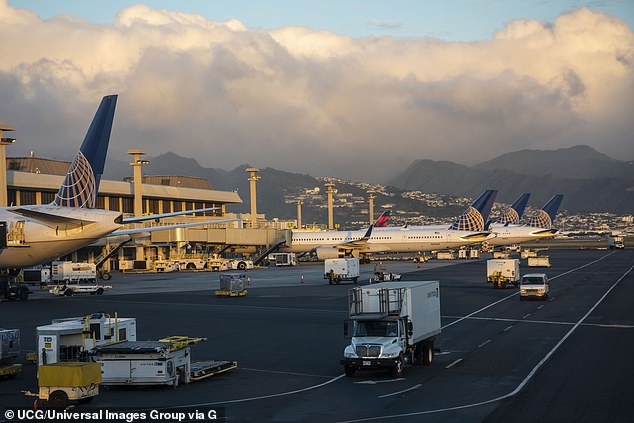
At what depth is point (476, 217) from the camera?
127812 mm

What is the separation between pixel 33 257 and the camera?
194 ft

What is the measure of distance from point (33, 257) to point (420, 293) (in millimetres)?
37172

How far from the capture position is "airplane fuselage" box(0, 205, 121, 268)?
54906 millimetres

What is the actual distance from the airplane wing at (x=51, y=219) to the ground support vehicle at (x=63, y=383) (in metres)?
28.6

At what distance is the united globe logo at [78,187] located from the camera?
57.5m

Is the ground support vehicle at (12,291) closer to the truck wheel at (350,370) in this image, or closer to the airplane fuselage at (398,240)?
the truck wheel at (350,370)

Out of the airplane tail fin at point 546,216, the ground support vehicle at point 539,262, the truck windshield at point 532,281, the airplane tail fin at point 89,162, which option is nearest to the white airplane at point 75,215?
the airplane tail fin at point 89,162

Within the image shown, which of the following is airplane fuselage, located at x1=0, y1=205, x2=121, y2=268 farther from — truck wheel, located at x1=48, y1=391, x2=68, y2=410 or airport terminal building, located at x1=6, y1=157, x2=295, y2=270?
airport terminal building, located at x1=6, y1=157, x2=295, y2=270

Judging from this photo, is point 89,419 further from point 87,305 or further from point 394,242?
point 394,242

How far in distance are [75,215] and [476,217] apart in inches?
3317

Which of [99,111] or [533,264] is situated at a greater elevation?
[99,111]

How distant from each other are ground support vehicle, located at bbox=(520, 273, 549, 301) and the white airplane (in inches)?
958

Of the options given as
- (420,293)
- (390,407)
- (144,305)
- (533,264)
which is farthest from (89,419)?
(533,264)

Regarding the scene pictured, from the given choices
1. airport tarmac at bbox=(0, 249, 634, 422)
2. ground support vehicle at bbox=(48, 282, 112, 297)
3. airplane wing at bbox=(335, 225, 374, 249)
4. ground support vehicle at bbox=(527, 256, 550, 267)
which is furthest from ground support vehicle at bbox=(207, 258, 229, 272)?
airport tarmac at bbox=(0, 249, 634, 422)
